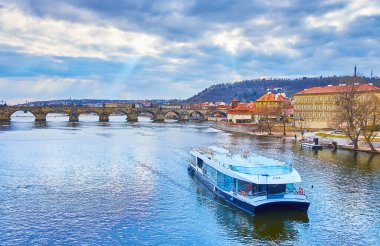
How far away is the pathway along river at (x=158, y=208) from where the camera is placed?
1160 inches

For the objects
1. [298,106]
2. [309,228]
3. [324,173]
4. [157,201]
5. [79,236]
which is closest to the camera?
[79,236]

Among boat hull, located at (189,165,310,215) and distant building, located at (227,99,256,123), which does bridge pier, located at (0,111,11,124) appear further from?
boat hull, located at (189,165,310,215)

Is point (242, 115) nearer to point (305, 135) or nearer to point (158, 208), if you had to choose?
point (305, 135)

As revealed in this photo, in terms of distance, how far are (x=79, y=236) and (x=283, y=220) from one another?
1553 centimetres

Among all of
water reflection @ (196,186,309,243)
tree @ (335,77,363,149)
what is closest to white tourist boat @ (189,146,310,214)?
water reflection @ (196,186,309,243)

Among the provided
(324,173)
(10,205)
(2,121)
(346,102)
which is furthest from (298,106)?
(2,121)

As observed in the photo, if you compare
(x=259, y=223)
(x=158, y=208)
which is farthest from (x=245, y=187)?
(x=158, y=208)

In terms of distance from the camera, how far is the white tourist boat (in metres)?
34.6

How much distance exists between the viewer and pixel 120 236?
29.3 m

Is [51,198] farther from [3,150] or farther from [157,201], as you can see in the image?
[3,150]

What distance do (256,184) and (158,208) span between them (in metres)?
8.57

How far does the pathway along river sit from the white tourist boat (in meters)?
0.88

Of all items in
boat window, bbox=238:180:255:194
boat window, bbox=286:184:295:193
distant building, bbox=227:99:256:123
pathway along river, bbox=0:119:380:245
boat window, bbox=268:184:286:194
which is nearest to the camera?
pathway along river, bbox=0:119:380:245

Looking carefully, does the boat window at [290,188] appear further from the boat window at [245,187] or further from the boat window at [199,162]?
the boat window at [199,162]
